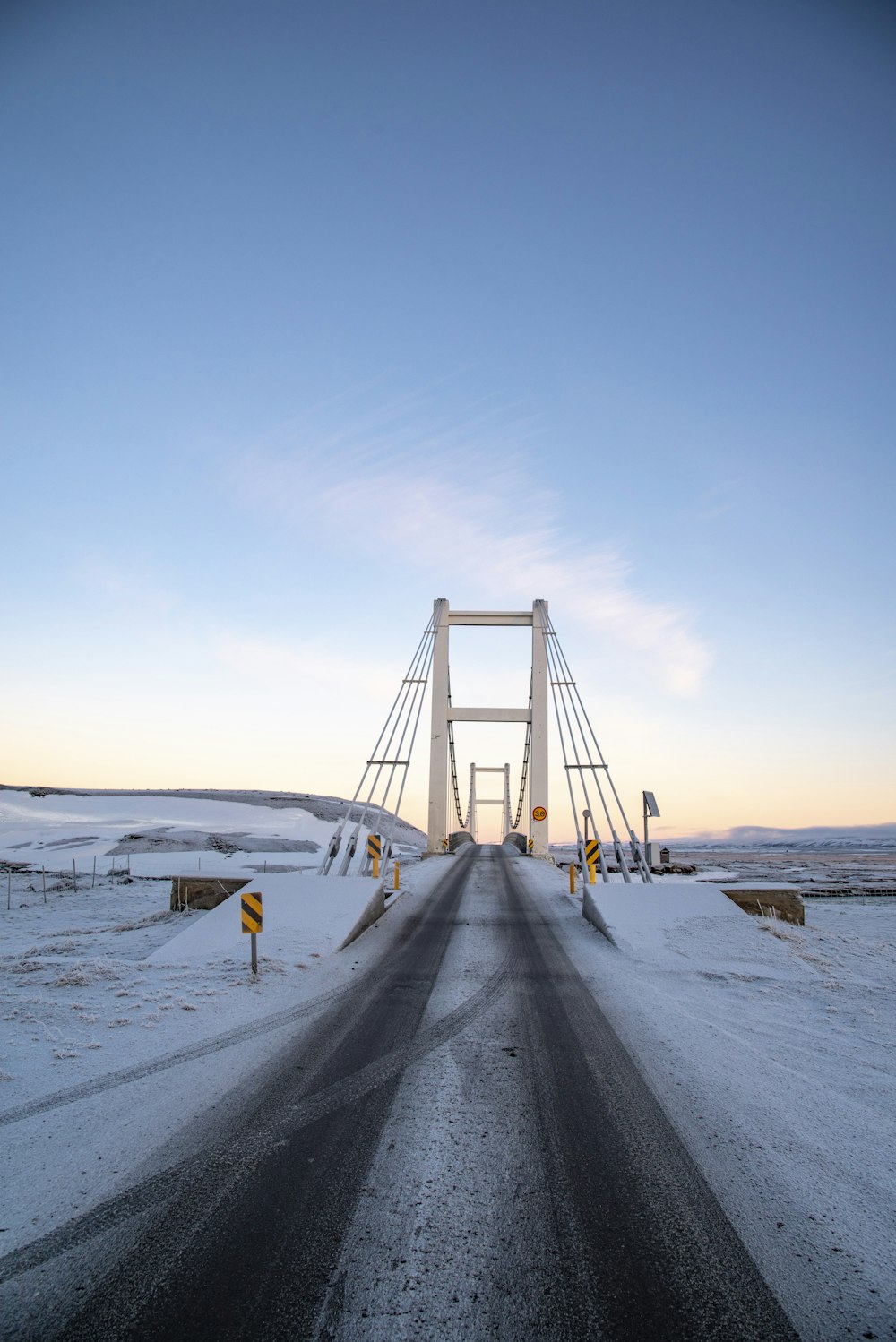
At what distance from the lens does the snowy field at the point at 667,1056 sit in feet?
13.1

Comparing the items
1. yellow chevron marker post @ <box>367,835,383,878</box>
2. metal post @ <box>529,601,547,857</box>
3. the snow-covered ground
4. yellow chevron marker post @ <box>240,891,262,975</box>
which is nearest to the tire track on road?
the snow-covered ground

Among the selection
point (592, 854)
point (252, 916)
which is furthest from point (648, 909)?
point (252, 916)

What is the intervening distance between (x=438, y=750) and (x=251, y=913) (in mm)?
23847

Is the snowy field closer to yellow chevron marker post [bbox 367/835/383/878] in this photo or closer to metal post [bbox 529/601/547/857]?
yellow chevron marker post [bbox 367/835/383/878]

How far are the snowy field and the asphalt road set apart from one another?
315mm

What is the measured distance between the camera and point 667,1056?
6.69m

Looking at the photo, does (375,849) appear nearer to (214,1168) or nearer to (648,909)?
(648,909)

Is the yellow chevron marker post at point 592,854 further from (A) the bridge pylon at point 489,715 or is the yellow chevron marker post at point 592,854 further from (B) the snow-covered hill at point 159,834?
(A) the bridge pylon at point 489,715

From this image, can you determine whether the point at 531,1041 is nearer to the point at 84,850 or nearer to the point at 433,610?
the point at 433,610

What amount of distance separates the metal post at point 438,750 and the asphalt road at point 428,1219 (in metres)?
26.5

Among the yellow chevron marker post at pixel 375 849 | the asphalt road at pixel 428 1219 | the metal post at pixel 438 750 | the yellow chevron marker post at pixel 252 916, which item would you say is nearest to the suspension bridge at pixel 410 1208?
the asphalt road at pixel 428 1219

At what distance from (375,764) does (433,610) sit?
481 inches

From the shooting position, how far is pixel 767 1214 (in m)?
4.05

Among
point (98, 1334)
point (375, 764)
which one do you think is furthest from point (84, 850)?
point (98, 1334)
